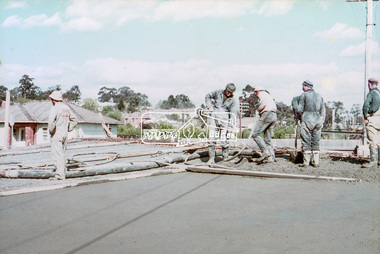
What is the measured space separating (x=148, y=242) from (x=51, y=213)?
1.63 m

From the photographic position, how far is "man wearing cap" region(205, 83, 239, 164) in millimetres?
8781

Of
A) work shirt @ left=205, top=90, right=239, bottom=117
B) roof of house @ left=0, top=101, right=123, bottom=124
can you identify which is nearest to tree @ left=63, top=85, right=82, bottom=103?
roof of house @ left=0, top=101, right=123, bottom=124

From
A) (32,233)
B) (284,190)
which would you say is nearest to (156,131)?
(284,190)

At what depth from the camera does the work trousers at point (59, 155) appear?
6.74 meters

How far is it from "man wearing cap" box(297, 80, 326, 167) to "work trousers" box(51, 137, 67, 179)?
511cm

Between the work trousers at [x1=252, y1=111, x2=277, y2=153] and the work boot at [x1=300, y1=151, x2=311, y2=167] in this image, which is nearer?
the work boot at [x1=300, y1=151, x2=311, y2=167]

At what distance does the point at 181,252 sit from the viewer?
3.12 meters

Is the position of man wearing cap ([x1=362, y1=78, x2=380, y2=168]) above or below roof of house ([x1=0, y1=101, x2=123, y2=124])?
below

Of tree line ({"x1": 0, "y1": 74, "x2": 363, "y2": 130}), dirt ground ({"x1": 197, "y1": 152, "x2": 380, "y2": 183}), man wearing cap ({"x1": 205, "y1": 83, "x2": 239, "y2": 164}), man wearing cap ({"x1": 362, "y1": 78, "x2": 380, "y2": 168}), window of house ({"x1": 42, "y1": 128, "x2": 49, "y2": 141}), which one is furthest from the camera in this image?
tree line ({"x1": 0, "y1": 74, "x2": 363, "y2": 130})

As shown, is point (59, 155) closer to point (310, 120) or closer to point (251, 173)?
point (251, 173)

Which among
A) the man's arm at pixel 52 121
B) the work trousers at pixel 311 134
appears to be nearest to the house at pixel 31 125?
the man's arm at pixel 52 121

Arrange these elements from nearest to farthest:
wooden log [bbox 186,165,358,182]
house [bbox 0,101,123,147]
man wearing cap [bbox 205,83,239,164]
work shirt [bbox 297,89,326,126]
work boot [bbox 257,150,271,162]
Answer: wooden log [bbox 186,165,358,182] < work boot [bbox 257,150,271,162] < work shirt [bbox 297,89,326,126] < man wearing cap [bbox 205,83,239,164] < house [bbox 0,101,123,147]

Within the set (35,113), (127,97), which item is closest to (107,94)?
(127,97)

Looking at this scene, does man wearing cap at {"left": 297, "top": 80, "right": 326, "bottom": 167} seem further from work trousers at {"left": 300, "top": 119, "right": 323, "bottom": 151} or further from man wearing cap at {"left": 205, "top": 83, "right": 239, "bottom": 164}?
man wearing cap at {"left": 205, "top": 83, "right": 239, "bottom": 164}
